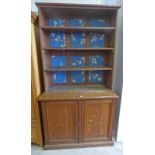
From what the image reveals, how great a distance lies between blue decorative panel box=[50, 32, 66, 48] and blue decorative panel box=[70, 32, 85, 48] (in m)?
0.13

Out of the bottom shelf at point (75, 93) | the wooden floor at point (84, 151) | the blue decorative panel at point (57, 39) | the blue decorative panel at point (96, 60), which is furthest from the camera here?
the blue decorative panel at point (96, 60)

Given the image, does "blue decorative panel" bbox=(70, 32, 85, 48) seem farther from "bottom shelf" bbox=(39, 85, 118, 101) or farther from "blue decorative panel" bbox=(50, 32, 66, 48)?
"bottom shelf" bbox=(39, 85, 118, 101)

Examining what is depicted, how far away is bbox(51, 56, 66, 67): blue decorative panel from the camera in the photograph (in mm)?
1983

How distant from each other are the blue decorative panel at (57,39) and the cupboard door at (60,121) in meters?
0.91

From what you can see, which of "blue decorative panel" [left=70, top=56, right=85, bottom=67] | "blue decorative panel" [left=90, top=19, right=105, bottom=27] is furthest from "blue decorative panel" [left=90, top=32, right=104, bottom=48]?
"blue decorative panel" [left=70, top=56, right=85, bottom=67]

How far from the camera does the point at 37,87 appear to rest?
1.72 m

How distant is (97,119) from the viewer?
1.80 meters

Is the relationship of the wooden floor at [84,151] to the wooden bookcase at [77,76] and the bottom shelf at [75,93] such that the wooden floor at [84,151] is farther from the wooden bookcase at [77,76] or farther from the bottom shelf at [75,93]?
the bottom shelf at [75,93]

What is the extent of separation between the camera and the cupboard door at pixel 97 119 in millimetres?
1751

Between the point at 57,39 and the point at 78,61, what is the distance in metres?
0.48

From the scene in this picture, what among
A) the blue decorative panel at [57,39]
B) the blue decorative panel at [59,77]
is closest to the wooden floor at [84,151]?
the blue decorative panel at [59,77]
